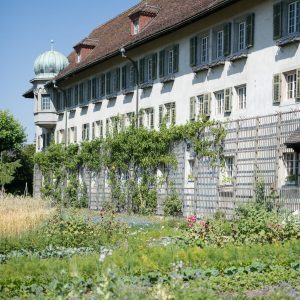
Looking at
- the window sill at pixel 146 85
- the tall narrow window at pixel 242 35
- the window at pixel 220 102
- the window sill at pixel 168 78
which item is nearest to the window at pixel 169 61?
the window sill at pixel 168 78

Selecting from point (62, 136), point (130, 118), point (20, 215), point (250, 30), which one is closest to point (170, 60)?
point (130, 118)

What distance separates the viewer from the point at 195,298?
723 centimetres

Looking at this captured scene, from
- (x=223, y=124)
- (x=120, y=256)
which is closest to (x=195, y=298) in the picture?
(x=120, y=256)

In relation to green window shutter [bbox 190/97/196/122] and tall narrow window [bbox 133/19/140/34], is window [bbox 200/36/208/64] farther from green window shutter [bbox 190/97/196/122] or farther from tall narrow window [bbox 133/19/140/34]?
tall narrow window [bbox 133/19/140/34]

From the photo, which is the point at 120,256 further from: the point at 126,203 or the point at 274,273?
the point at 126,203

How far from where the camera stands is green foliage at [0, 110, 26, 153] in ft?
188

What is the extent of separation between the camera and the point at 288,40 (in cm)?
2169

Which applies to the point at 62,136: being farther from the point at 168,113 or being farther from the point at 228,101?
the point at 228,101

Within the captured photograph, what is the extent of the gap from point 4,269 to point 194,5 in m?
20.9

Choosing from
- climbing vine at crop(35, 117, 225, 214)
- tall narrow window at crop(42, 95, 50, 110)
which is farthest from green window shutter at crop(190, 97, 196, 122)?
tall narrow window at crop(42, 95, 50, 110)

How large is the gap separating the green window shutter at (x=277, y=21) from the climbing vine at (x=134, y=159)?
3.67m

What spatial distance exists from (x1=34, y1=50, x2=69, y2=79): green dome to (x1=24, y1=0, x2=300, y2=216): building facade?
24.2 feet

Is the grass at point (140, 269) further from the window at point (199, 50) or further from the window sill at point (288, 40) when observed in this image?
the window at point (199, 50)

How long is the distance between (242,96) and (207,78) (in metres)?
2.36
